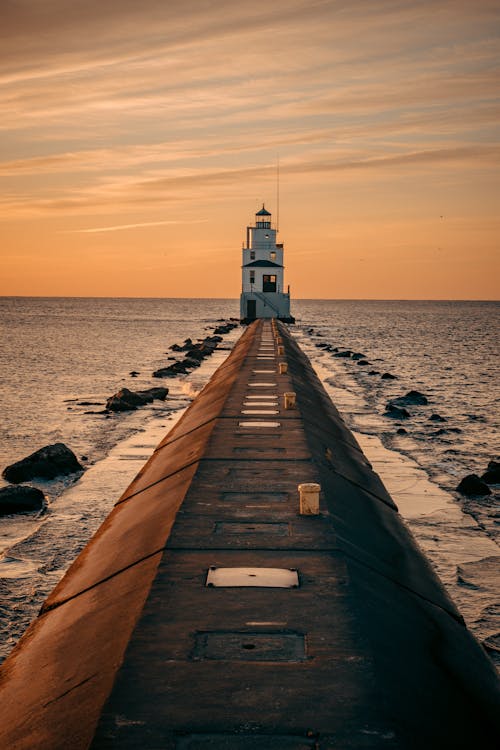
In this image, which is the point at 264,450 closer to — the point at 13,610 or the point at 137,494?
the point at 137,494

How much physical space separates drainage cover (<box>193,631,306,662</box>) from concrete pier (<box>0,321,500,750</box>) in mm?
13

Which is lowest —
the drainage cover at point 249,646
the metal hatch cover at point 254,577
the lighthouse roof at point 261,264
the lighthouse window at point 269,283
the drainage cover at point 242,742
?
the metal hatch cover at point 254,577

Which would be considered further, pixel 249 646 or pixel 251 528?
pixel 251 528

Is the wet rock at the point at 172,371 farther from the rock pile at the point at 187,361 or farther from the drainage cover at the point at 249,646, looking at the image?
the drainage cover at the point at 249,646

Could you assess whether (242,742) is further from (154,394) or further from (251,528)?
(154,394)

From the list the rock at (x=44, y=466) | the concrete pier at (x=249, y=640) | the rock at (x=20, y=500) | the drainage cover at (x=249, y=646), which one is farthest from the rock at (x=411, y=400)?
the drainage cover at (x=249, y=646)

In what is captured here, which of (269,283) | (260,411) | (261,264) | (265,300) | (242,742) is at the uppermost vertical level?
(261,264)

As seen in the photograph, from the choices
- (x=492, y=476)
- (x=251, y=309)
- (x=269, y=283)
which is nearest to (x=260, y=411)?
(x=492, y=476)

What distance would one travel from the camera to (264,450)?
10.9 meters

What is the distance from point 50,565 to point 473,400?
2659 cm

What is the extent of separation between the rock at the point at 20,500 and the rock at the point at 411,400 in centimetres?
1946

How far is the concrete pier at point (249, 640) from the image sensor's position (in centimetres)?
383

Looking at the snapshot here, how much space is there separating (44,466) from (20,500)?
268cm

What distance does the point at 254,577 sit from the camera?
5867 mm
